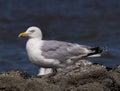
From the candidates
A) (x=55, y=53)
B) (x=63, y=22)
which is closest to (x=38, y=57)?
(x=55, y=53)

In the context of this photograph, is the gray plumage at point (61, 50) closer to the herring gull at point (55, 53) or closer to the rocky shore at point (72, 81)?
the herring gull at point (55, 53)

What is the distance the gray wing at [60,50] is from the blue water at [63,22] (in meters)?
6.04

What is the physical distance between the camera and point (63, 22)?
1897 centimetres

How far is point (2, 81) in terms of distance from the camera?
23.4 feet

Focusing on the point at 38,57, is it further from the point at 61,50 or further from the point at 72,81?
the point at 72,81

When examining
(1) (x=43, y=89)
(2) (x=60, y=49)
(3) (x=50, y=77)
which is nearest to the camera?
(1) (x=43, y=89)

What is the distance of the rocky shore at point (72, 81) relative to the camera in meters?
7.01

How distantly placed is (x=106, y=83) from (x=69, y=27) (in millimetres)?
11247

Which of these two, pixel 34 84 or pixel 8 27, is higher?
pixel 8 27

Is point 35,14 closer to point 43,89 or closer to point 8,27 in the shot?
point 8,27

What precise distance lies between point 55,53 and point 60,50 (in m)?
0.08

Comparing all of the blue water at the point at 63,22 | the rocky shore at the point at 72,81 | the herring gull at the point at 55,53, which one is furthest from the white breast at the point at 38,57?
the blue water at the point at 63,22

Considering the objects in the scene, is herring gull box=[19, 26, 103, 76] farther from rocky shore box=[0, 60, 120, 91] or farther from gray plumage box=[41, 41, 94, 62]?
rocky shore box=[0, 60, 120, 91]

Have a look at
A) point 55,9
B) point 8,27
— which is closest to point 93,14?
point 55,9
